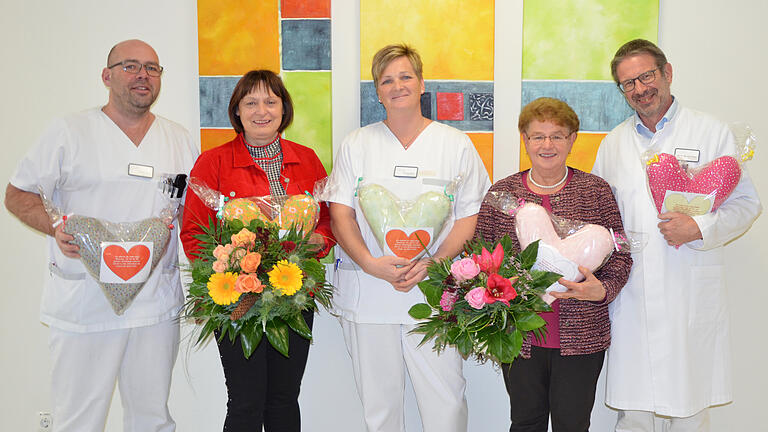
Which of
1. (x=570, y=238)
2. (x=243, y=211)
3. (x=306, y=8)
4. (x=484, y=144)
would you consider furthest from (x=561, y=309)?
(x=306, y=8)

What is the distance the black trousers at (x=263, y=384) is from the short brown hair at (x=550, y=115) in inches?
46.1

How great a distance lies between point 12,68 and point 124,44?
3.57 ft

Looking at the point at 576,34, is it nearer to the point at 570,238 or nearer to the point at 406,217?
the point at 570,238

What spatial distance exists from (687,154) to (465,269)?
114cm

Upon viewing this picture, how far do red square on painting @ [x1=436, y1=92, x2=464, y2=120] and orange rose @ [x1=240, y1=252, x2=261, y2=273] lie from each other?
4.43ft

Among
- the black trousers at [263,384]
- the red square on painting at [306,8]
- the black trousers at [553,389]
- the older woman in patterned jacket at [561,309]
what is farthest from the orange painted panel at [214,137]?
the black trousers at [553,389]

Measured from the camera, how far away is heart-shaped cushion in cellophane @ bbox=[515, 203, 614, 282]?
1925 millimetres

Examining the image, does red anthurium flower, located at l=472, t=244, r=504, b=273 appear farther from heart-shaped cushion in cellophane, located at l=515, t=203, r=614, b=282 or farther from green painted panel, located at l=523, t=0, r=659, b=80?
green painted panel, located at l=523, t=0, r=659, b=80

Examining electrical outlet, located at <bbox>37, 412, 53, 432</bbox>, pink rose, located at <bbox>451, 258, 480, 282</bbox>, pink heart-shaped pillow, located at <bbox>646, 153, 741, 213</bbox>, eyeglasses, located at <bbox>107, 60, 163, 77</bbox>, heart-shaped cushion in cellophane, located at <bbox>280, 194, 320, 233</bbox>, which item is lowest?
electrical outlet, located at <bbox>37, 412, 53, 432</bbox>

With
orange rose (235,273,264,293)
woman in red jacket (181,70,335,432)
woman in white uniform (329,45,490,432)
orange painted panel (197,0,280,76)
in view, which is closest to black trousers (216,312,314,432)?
woman in red jacket (181,70,335,432)

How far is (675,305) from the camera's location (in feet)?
7.16

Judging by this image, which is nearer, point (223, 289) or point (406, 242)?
point (223, 289)

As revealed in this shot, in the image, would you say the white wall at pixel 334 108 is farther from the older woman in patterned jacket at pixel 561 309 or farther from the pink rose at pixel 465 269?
the pink rose at pixel 465 269

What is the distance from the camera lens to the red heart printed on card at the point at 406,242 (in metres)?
2.08
